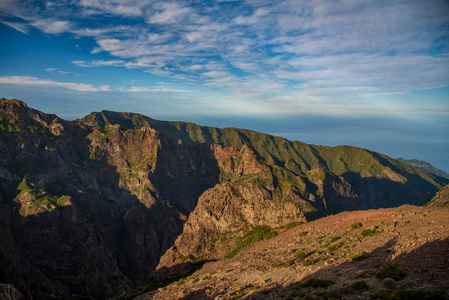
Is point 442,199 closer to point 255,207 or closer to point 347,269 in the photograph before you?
point 347,269

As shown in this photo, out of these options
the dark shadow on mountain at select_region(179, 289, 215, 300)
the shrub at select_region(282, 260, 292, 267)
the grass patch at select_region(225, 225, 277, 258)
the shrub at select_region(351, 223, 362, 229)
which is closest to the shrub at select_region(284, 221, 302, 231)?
the grass patch at select_region(225, 225, 277, 258)

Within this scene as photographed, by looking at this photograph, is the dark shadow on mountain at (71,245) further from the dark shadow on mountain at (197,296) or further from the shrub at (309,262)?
the shrub at (309,262)

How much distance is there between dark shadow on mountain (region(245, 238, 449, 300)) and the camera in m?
17.9

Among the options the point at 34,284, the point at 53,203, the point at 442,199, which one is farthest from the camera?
the point at 53,203

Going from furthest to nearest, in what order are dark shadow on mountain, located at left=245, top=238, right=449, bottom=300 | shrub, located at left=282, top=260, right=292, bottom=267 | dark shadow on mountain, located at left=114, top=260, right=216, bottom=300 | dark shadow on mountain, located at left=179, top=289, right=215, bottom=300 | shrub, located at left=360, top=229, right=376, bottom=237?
dark shadow on mountain, located at left=114, top=260, right=216, bottom=300, shrub, located at left=360, top=229, right=376, bottom=237, dark shadow on mountain, located at left=179, top=289, right=215, bottom=300, shrub, located at left=282, top=260, right=292, bottom=267, dark shadow on mountain, located at left=245, top=238, right=449, bottom=300

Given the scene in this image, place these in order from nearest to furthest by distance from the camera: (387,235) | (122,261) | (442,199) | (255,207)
→ 1. (387,235)
2. (442,199)
3. (255,207)
4. (122,261)

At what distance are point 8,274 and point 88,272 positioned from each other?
38995mm

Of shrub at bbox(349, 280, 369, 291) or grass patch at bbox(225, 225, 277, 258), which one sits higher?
shrub at bbox(349, 280, 369, 291)

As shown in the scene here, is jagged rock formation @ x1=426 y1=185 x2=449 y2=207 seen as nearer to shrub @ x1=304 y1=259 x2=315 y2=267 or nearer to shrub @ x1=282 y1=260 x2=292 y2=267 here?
shrub @ x1=304 y1=259 x2=315 y2=267

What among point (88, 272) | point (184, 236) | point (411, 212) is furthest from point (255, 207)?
point (88, 272)

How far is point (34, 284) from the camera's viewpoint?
11981 cm

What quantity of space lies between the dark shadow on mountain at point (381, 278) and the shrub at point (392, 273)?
30cm

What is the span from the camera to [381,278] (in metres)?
21.7

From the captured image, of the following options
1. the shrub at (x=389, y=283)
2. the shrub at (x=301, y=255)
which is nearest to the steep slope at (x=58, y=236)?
→ the shrub at (x=301, y=255)
